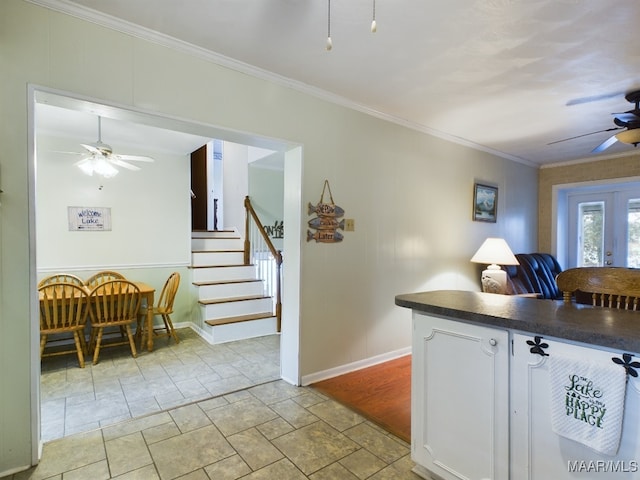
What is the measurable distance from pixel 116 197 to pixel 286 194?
2.71m

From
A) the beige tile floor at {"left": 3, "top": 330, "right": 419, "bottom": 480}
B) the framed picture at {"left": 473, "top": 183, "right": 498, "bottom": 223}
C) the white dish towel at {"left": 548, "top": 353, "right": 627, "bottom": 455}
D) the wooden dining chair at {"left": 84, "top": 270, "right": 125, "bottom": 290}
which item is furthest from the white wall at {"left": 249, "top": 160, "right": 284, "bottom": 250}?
the white dish towel at {"left": 548, "top": 353, "right": 627, "bottom": 455}

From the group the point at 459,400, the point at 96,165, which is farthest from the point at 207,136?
the point at 459,400

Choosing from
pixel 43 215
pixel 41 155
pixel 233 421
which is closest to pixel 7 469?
pixel 233 421

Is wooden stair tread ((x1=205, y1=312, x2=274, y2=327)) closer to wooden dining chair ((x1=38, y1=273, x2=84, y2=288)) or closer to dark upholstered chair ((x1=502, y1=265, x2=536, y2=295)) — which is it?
wooden dining chair ((x1=38, y1=273, x2=84, y2=288))

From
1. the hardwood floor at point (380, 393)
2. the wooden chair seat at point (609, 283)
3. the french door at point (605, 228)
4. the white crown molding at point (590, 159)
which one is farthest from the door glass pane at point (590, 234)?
the wooden chair seat at point (609, 283)

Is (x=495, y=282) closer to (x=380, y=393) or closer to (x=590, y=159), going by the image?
(x=380, y=393)

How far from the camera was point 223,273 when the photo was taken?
4746mm

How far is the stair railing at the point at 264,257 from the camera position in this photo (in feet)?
14.8

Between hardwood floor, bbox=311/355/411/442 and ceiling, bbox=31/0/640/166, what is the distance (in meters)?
2.51

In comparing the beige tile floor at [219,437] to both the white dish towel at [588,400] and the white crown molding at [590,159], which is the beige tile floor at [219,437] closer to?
the white dish towel at [588,400]

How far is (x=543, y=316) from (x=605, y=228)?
5.10 m

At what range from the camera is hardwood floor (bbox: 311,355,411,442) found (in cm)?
231

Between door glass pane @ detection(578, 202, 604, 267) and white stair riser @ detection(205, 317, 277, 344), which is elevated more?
door glass pane @ detection(578, 202, 604, 267)

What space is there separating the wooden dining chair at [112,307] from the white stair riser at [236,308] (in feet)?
2.77
